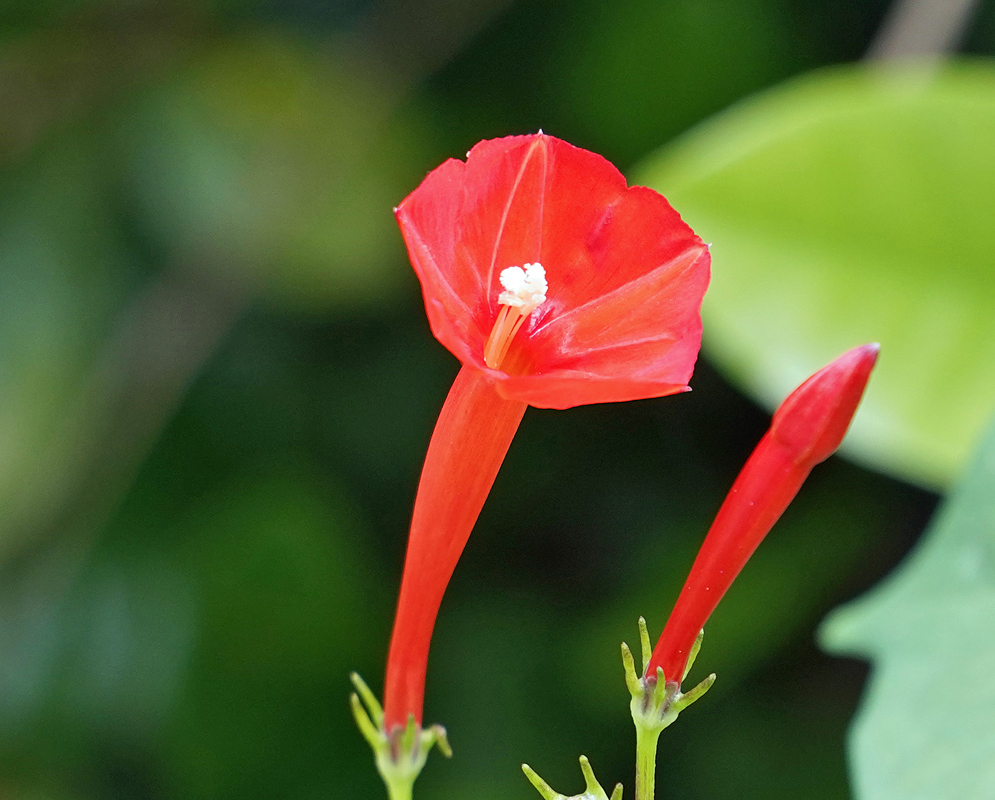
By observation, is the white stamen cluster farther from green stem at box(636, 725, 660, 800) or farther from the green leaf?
the green leaf

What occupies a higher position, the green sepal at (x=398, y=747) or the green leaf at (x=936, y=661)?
the green sepal at (x=398, y=747)

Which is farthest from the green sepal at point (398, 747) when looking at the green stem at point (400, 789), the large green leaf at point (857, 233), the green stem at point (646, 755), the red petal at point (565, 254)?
the large green leaf at point (857, 233)

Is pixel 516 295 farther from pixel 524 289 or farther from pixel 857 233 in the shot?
pixel 857 233

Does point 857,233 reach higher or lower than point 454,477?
lower

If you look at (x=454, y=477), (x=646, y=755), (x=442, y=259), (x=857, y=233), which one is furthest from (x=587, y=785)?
(x=857, y=233)

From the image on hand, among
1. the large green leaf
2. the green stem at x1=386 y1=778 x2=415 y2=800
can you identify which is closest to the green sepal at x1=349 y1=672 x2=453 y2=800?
the green stem at x1=386 y1=778 x2=415 y2=800

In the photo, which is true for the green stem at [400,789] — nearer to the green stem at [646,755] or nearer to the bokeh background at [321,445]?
the green stem at [646,755]
